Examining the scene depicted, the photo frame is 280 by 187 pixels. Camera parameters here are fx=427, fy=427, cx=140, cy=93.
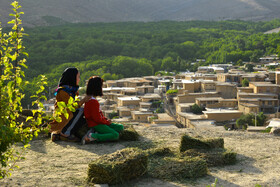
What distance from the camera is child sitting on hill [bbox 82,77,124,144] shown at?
5031 millimetres

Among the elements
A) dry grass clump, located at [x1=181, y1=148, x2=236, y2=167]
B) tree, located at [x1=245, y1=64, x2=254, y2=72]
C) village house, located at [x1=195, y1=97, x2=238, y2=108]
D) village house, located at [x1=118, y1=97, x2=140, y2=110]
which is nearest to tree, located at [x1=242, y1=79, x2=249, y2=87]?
village house, located at [x1=195, y1=97, x2=238, y2=108]

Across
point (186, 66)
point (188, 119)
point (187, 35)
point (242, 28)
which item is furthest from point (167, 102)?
point (242, 28)

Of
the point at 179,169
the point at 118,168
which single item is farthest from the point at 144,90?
the point at 118,168

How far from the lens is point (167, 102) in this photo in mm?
28766

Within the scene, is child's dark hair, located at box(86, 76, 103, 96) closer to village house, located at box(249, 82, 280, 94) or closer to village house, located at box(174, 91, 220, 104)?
village house, located at box(174, 91, 220, 104)

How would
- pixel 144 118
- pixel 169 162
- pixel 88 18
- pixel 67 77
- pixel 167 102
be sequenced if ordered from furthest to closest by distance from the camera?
pixel 88 18 < pixel 167 102 < pixel 144 118 < pixel 67 77 < pixel 169 162

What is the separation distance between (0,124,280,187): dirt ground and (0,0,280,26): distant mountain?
80742 millimetres

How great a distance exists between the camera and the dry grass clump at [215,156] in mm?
4270

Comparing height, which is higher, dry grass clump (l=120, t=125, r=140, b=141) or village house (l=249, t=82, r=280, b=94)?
dry grass clump (l=120, t=125, r=140, b=141)

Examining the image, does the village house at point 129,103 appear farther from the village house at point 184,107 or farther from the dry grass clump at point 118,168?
the dry grass clump at point 118,168

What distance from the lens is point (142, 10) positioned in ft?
387

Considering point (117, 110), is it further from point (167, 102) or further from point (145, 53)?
point (145, 53)

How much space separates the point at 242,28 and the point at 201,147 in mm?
75687

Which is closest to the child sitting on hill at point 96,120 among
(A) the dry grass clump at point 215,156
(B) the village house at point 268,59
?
(A) the dry grass clump at point 215,156
